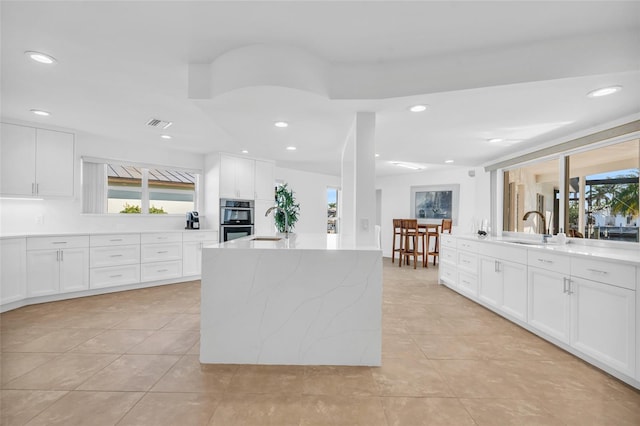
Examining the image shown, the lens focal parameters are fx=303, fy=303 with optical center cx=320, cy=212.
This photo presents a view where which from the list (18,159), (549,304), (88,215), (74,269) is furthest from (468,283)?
(18,159)

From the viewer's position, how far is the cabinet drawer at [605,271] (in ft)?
6.65

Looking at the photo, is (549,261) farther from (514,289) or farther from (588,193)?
(588,193)

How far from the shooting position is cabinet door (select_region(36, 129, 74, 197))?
3.89 metres

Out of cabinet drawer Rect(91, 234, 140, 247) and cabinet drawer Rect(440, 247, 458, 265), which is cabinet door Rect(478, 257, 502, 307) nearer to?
cabinet drawer Rect(440, 247, 458, 265)

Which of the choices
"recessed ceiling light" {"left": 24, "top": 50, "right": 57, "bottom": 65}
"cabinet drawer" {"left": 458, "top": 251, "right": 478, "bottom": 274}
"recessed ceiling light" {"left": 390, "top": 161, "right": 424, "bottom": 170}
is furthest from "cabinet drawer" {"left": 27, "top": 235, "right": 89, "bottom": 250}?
"recessed ceiling light" {"left": 390, "top": 161, "right": 424, "bottom": 170}

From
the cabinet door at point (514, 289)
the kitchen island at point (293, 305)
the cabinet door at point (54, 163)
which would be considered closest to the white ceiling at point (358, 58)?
the cabinet door at point (54, 163)

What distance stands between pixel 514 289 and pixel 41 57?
465 centimetres

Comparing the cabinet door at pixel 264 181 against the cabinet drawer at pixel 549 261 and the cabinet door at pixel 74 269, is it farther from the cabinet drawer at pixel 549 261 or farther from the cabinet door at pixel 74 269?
the cabinet drawer at pixel 549 261

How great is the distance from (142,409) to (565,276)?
3.24m

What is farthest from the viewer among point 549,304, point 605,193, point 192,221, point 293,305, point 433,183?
point 433,183

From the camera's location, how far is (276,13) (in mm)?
1760

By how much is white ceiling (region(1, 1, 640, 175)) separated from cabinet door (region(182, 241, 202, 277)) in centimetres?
245

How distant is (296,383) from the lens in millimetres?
2035

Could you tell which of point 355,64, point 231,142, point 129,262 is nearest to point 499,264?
point 355,64
